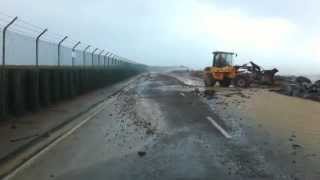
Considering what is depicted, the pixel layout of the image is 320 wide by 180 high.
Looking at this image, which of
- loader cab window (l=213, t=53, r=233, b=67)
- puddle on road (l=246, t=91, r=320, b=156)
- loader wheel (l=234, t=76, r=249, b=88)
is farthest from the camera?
loader cab window (l=213, t=53, r=233, b=67)

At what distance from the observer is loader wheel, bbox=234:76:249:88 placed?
53.2m

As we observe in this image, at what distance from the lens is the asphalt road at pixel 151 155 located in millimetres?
10719

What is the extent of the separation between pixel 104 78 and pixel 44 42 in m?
22.3

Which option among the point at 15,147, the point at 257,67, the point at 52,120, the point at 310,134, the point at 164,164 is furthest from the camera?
the point at 257,67

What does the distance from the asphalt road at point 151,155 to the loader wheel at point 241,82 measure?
3356 cm

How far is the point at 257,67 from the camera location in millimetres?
58438

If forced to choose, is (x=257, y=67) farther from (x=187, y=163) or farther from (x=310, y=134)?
(x=187, y=163)

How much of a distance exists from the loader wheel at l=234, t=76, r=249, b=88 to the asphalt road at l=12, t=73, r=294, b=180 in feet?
110

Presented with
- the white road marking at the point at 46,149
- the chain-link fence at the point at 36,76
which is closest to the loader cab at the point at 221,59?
the chain-link fence at the point at 36,76

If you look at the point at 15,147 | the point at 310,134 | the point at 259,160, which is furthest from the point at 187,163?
the point at 310,134

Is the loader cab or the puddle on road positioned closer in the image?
the puddle on road

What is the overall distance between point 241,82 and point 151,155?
41.5 m

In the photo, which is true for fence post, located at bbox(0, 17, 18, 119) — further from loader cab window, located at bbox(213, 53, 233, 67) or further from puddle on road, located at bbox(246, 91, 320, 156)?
loader cab window, located at bbox(213, 53, 233, 67)

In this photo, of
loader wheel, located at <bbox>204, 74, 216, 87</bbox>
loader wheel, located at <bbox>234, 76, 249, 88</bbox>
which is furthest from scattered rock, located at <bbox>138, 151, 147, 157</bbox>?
loader wheel, located at <bbox>204, 74, 216, 87</bbox>
